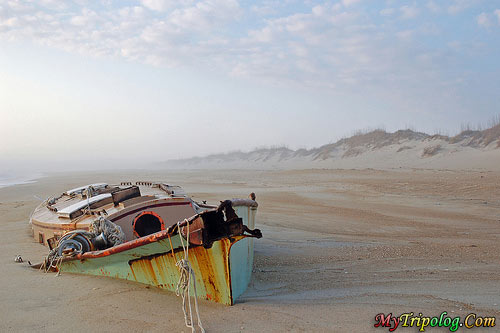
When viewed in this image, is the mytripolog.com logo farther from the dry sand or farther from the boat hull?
the boat hull

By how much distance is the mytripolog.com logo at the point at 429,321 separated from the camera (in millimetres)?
3846

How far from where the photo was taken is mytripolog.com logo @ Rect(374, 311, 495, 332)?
151 inches

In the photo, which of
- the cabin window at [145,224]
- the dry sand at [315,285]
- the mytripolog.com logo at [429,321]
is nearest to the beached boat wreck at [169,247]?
the cabin window at [145,224]

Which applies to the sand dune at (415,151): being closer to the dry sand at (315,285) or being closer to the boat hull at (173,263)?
the dry sand at (315,285)

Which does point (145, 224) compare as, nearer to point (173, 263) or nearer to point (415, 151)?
point (173, 263)

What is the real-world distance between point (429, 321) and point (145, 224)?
4256mm

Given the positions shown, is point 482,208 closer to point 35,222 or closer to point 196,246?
point 196,246

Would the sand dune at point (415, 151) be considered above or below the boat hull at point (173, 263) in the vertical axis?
above

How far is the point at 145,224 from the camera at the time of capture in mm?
6070

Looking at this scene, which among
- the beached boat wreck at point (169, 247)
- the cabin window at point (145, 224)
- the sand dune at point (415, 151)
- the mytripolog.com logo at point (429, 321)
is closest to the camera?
the mytripolog.com logo at point (429, 321)

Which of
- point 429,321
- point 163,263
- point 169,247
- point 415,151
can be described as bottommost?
point 429,321

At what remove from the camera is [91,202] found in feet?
25.2

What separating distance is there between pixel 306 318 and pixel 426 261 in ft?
11.0

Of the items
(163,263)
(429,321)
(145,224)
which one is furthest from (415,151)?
(163,263)
